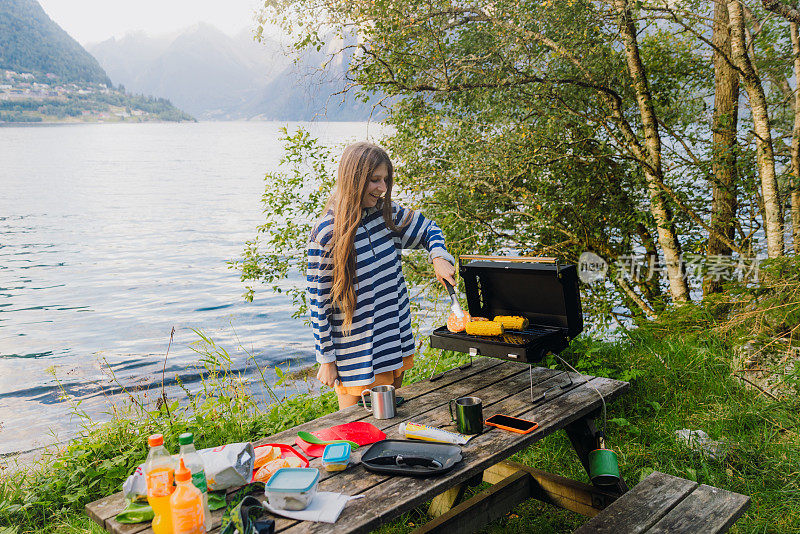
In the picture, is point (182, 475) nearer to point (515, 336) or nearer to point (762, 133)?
point (515, 336)

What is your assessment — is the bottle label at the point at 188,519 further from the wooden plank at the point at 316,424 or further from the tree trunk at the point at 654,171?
the tree trunk at the point at 654,171

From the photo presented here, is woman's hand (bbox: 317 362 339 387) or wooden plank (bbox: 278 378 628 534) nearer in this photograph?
wooden plank (bbox: 278 378 628 534)

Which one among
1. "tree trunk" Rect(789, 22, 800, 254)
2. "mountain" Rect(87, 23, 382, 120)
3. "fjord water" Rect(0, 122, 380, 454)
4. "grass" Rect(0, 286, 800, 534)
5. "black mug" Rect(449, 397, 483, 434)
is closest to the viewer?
"black mug" Rect(449, 397, 483, 434)

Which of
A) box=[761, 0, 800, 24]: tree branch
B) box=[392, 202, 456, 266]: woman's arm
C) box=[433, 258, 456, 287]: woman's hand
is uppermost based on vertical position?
box=[761, 0, 800, 24]: tree branch

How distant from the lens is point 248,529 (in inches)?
72.6

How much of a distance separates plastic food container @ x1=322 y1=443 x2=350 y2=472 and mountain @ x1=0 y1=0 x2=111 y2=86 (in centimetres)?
11395

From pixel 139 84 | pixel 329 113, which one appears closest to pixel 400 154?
pixel 329 113

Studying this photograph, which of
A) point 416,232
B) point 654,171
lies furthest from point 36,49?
point 416,232

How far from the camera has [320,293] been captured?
3.03 metres

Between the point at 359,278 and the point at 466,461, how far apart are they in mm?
1164

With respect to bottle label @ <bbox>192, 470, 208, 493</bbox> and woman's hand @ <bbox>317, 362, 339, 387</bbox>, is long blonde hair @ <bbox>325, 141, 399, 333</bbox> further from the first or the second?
bottle label @ <bbox>192, 470, 208, 493</bbox>

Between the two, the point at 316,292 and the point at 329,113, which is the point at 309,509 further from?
the point at 329,113

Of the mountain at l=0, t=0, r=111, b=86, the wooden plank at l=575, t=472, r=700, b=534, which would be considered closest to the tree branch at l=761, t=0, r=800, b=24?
the wooden plank at l=575, t=472, r=700, b=534

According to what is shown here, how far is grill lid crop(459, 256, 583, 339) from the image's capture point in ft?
10.7
